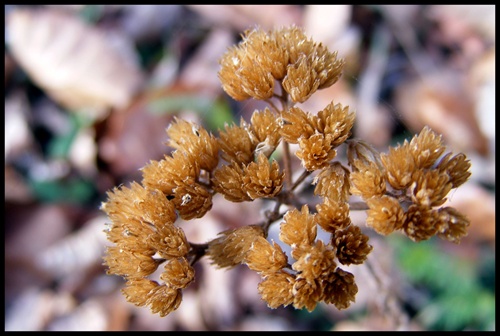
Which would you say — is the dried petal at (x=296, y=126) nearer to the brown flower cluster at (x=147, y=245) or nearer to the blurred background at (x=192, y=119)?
the brown flower cluster at (x=147, y=245)

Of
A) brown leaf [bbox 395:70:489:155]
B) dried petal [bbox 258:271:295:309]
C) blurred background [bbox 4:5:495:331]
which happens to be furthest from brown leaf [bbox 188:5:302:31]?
dried petal [bbox 258:271:295:309]

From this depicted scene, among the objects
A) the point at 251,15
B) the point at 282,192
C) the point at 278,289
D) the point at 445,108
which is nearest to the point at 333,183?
the point at 282,192

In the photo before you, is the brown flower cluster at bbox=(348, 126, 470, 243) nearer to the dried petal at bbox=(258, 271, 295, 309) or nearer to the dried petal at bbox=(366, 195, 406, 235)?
the dried petal at bbox=(366, 195, 406, 235)

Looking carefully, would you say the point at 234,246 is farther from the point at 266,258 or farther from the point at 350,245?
the point at 350,245

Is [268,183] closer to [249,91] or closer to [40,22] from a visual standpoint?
[249,91]

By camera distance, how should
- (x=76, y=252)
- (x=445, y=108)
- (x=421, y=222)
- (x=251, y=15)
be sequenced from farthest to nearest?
(x=251, y=15) → (x=445, y=108) → (x=76, y=252) → (x=421, y=222)

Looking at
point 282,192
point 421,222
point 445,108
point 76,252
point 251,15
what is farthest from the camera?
point 251,15
